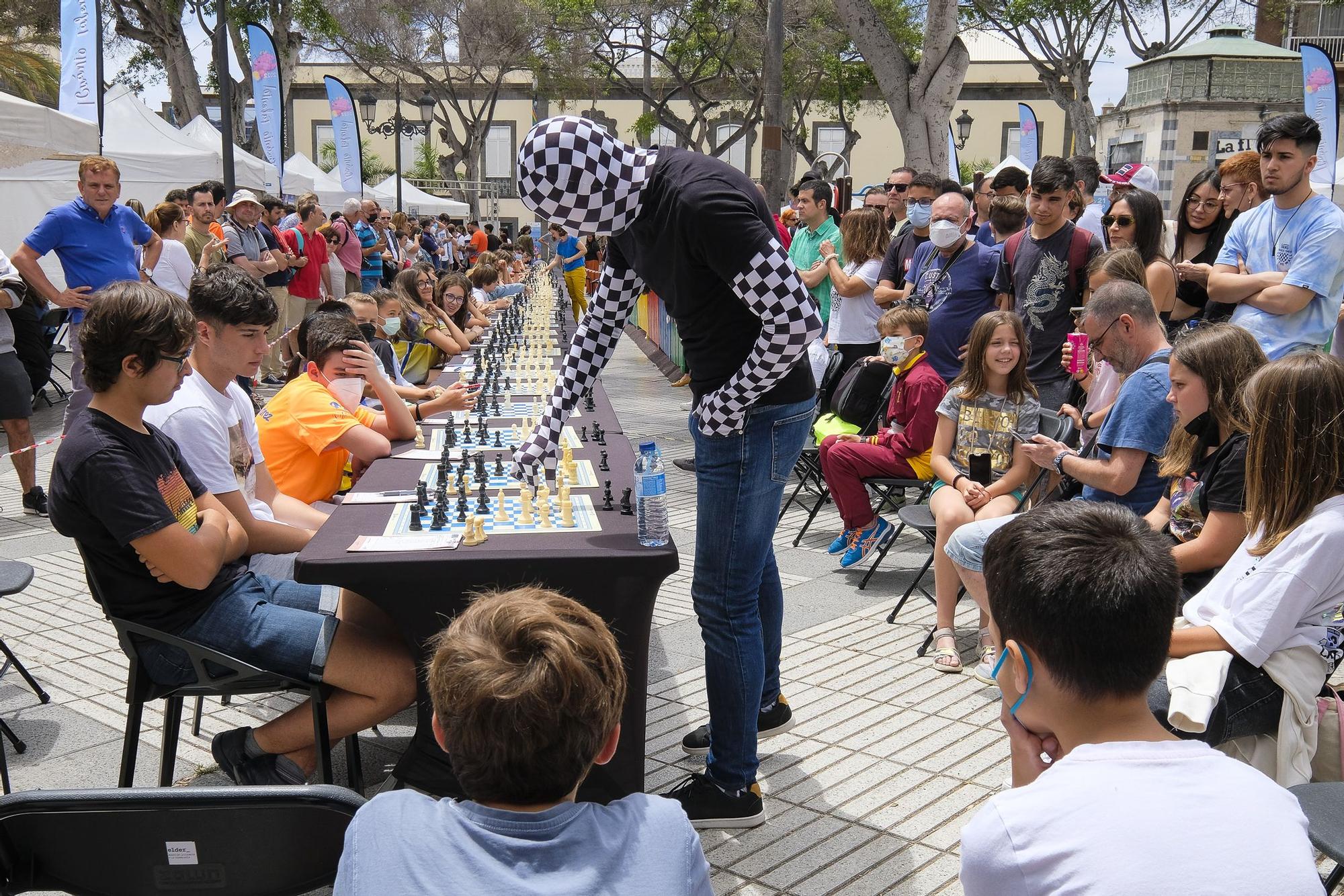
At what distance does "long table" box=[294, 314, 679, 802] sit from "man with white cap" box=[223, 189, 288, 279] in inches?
324

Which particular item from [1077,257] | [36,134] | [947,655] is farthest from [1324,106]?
[36,134]

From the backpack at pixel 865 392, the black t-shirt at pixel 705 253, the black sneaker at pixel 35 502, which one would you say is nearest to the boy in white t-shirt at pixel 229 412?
the black t-shirt at pixel 705 253

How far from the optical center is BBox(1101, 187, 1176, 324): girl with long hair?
5.49 meters

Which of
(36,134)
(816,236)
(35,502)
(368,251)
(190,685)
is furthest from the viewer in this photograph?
(368,251)

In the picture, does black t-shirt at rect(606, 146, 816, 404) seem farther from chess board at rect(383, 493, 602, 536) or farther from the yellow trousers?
the yellow trousers

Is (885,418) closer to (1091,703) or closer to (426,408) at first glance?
(426,408)

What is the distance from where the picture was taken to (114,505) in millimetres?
2670

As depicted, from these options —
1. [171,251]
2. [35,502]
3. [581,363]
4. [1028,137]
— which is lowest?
[35,502]

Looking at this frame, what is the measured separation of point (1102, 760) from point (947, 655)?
3066 mm

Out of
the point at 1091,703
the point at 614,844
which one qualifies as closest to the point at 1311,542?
the point at 1091,703

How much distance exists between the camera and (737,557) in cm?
306

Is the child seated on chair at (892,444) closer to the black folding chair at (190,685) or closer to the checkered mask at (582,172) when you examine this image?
the checkered mask at (582,172)

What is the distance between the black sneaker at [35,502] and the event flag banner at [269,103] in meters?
10.2

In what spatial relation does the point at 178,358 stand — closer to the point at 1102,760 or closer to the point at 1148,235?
the point at 1102,760
